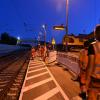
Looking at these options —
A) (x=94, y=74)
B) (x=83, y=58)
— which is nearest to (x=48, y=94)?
(x=83, y=58)

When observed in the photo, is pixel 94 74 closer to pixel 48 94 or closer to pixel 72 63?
pixel 48 94

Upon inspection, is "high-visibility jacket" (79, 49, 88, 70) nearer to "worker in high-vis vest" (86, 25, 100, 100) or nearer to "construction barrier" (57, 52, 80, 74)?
"worker in high-vis vest" (86, 25, 100, 100)

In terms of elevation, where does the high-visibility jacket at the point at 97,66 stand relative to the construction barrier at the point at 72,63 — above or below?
above

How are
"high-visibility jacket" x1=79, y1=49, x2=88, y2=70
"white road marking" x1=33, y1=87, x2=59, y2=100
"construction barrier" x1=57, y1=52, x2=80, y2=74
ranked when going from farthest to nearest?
"construction barrier" x1=57, y1=52, x2=80, y2=74 < "white road marking" x1=33, y1=87, x2=59, y2=100 < "high-visibility jacket" x1=79, y1=49, x2=88, y2=70

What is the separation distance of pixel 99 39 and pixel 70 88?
11.0 metres

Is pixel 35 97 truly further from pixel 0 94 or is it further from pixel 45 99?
pixel 0 94

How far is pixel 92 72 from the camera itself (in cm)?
514

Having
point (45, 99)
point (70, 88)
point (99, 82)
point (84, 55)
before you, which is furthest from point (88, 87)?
point (70, 88)

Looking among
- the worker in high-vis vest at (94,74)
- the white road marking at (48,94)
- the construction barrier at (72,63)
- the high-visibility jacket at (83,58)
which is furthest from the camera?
the construction barrier at (72,63)

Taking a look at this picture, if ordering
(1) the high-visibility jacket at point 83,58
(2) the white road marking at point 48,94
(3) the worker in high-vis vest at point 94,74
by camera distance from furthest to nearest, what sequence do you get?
(2) the white road marking at point 48,94 < (1) the high-visibility jacket at point 83,58 < (3) the worker in high-vis vest at point 94,74

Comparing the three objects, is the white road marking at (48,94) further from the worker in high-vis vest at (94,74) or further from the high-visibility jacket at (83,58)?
the worker in high-vis vest at (94,74)

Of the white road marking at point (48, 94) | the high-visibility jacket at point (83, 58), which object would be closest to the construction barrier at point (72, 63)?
the white road marking at point (48, 94)

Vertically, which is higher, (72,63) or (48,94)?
(72,63)

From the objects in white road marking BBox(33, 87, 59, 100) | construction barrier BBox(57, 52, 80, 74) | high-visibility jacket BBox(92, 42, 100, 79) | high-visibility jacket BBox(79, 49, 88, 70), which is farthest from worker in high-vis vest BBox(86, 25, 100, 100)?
construction barrier BBox(57, 52, 80, 74)
